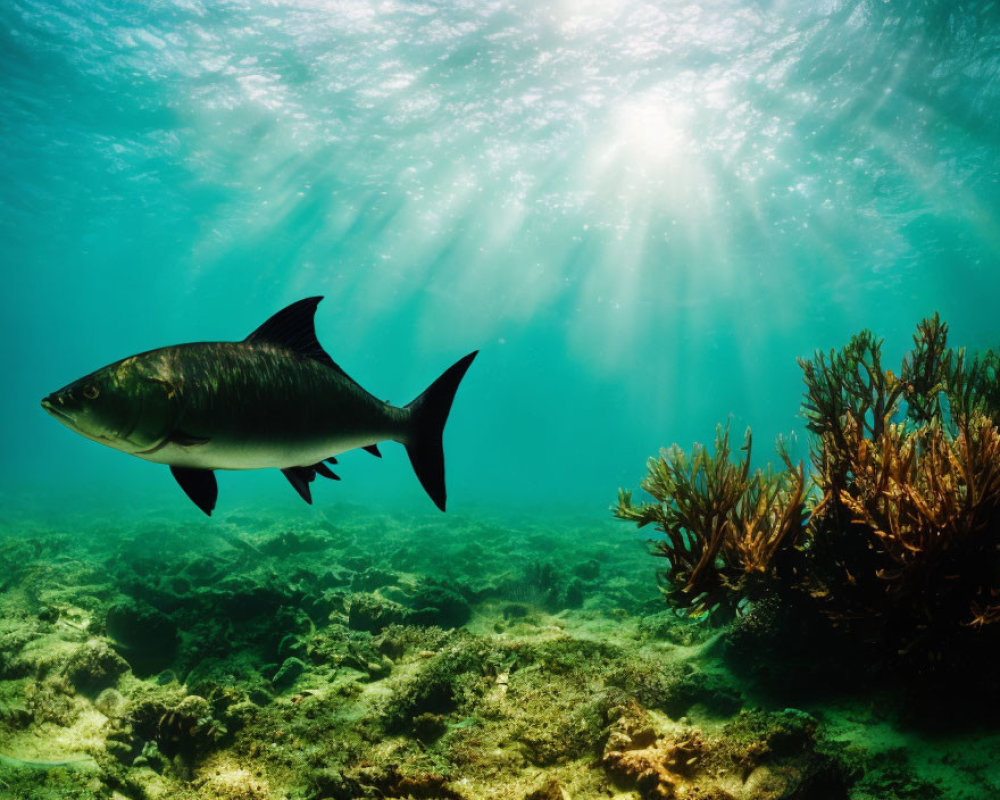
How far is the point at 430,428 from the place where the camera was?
2.48 meters

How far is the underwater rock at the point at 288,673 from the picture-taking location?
4.91 metres

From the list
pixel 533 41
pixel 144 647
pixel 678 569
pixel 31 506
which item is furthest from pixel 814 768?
pixel 31 506

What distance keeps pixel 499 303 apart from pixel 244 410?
5623cm

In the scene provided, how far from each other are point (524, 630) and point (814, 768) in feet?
15.2

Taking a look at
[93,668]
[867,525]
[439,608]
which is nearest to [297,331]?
[867,525]

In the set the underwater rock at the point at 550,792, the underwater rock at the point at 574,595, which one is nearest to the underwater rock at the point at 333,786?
the underwater rock at the point at 550,792

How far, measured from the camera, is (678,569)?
4297mm

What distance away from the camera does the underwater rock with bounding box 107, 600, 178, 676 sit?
18.1ft

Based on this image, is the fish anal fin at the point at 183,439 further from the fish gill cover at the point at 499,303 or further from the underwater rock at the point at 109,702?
the underwater rock at the point at 109,702

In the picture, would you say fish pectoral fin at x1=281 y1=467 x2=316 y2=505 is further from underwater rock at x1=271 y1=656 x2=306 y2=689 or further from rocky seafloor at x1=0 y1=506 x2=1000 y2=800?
underwater rock at x1=271 y1=656 x2=306 y2=689

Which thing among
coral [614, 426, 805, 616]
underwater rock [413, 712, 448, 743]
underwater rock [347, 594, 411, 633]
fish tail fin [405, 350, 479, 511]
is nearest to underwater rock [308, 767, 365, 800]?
underwater rock [413, 712, 448, 743]

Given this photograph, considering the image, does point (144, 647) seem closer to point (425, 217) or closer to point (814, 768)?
point (814, 768)

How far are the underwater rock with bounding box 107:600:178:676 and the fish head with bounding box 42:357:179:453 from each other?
18.0 feet

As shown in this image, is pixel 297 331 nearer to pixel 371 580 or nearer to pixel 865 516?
pixel 865 516
